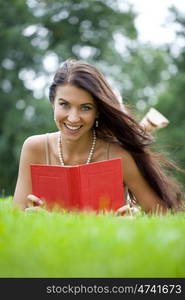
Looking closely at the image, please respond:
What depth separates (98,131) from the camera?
404 cm

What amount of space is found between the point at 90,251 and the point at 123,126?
7.91ft

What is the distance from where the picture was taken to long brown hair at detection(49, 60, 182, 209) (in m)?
3.69

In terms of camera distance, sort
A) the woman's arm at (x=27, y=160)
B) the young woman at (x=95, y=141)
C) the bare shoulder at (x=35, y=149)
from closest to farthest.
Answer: the young woman at (x=95, y=141) < the woman's arm at (x=27, y=160) < the bare shoulder at (x=35, y=149)

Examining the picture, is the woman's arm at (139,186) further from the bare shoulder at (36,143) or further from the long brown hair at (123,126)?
the bare shoulder at (36,143)

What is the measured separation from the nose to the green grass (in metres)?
1.81

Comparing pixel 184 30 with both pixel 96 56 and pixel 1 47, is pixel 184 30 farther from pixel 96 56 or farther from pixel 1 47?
pixel 1 47

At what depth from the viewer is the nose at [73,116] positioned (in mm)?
3518

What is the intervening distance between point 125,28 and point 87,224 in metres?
24.1

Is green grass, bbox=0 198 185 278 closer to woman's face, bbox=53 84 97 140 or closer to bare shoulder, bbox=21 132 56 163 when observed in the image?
woman's face, bbox=53 84 97 140

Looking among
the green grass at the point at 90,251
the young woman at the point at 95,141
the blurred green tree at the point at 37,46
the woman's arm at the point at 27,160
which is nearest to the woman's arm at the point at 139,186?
the young woman at the point at 95,141

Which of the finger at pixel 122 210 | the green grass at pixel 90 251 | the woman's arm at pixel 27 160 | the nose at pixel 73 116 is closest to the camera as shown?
the green grass at pixel 90 251

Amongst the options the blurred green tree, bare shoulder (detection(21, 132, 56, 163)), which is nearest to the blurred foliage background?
the blurred green tree

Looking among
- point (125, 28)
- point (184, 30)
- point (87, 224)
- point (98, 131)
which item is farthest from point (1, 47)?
point (87, 224)

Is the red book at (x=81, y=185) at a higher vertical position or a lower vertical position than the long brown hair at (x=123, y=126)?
lower
